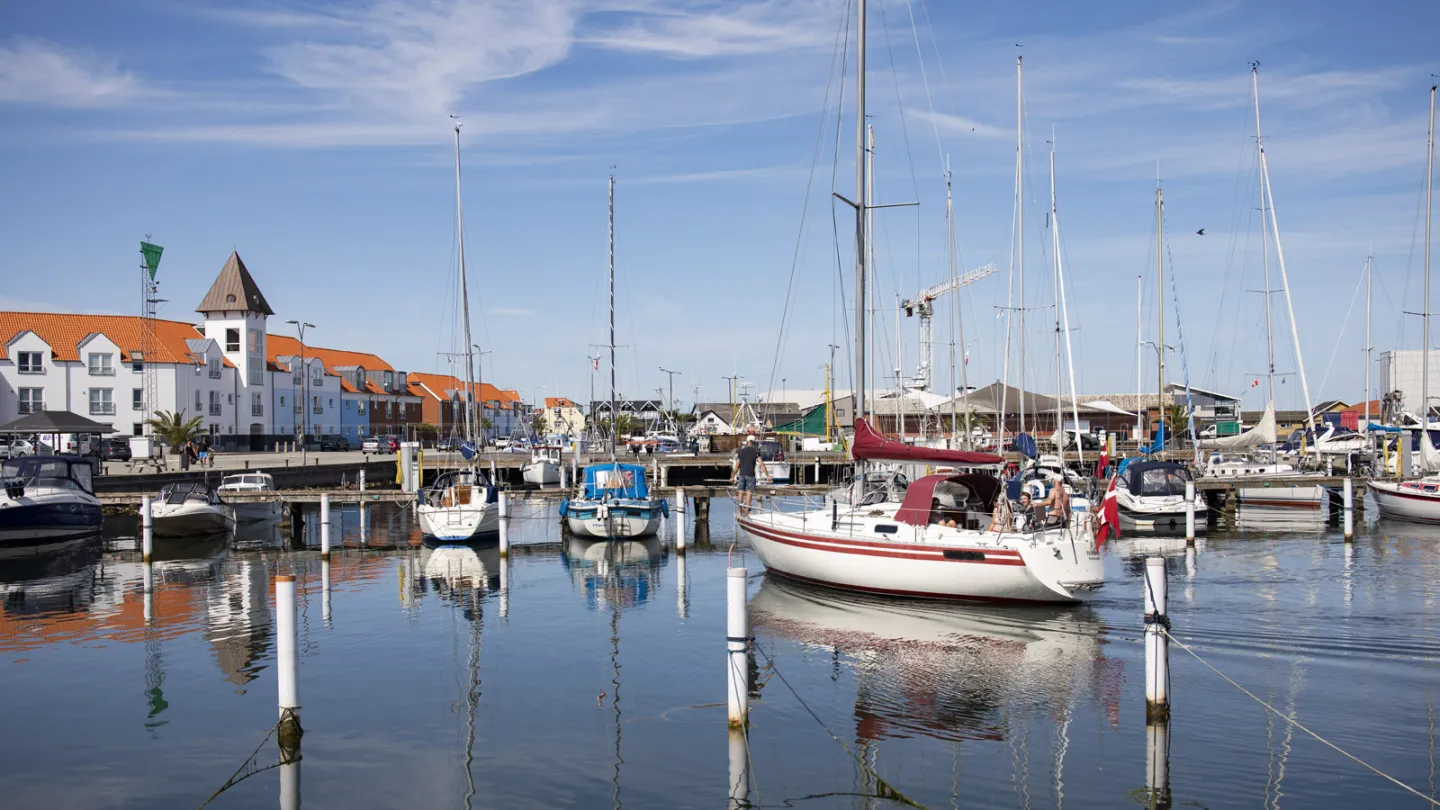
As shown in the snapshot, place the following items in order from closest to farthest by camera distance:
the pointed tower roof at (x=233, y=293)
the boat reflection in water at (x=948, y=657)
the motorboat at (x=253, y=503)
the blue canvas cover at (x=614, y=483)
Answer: the boat reflection in water at (x=948, y=657) < the blue canvas cover at (x=614, y=483) < the motorboat at (x=253, y=503) < the pointed tower roof at (x=233, y=293)

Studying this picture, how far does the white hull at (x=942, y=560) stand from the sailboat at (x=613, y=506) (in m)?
11.6

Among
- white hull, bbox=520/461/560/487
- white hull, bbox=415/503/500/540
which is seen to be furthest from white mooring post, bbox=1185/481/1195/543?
white hull, bbox=520/461/560/487

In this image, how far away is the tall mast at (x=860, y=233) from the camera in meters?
25.1

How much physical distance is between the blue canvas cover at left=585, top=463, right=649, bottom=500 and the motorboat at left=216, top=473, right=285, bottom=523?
11.0 meters

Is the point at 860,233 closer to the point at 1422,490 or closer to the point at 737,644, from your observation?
the point at 737,644

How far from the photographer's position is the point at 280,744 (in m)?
12.2

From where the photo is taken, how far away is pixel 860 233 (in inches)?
1002

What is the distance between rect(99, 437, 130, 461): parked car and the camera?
197 ft

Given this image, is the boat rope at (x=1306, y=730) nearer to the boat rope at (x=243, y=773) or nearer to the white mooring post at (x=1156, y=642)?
the white mooring post at (x=1156, y=642)

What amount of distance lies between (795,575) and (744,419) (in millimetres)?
94733

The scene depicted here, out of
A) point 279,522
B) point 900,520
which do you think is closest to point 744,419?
point 279,522

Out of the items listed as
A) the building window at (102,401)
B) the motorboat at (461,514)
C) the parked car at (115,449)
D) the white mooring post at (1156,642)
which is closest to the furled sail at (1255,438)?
the motorboat at (461,514)

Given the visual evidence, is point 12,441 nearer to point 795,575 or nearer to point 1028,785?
point 795,575

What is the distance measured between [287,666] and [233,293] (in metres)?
79.0
